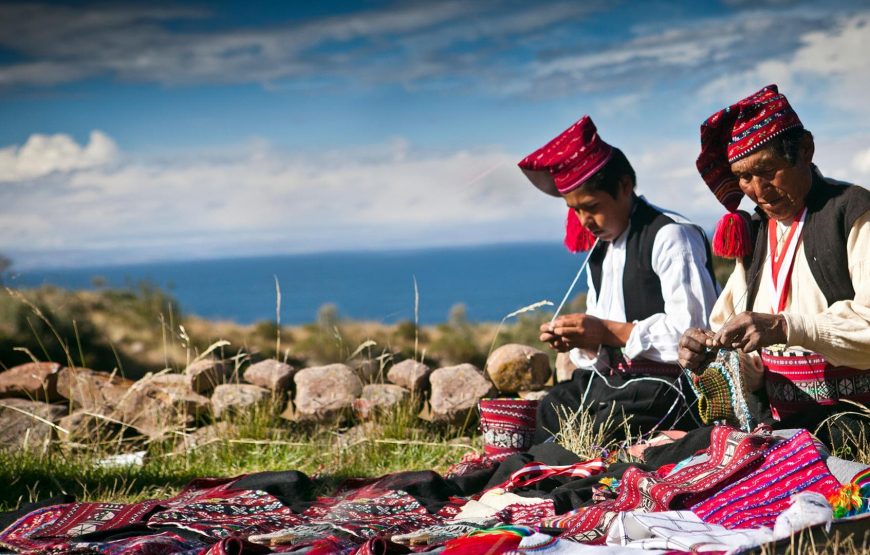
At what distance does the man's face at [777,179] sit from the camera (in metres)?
3.52

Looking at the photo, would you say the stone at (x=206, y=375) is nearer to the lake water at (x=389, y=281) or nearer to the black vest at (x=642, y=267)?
the black vest at (x=642, y=267)

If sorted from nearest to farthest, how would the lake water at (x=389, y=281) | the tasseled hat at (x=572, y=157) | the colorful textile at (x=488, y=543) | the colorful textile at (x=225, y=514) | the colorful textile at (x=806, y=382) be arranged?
the colorful textile at (x=488, y=543) < the colorful textile at (x=225, y=514) < the colorful textile at (x=806, y=382) < the tasseled hat at (x=572, y=157) < the lake water at (x=389, y=281)

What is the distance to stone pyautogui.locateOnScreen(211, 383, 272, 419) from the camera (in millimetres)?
5895

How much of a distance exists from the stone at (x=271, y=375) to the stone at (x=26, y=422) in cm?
120

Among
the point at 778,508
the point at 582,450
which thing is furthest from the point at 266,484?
the point at 778,508

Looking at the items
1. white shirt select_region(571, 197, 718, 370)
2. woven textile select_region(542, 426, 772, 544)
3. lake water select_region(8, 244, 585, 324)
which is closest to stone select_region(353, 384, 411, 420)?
white shirt select_region(571, 197, 718, 370)

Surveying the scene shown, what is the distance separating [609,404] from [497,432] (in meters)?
0.61

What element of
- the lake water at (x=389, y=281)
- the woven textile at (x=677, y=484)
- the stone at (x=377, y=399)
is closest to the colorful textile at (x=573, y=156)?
the woven textile at (x=677, y=484)

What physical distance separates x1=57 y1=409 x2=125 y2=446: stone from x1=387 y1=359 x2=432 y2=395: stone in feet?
5.61

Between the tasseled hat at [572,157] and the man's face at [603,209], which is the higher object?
the tasseled hat at [572,157]

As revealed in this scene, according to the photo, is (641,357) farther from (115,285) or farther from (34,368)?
(115,285)

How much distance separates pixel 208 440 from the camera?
18.2 feet

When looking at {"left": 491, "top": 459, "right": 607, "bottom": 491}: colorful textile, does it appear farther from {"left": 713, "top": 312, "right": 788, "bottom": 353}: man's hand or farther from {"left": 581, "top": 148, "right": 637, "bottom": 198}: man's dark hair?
{"left": 581, "top": 148, "right": 637, "bottom": 198}: man's dark hair

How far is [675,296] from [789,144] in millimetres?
824
